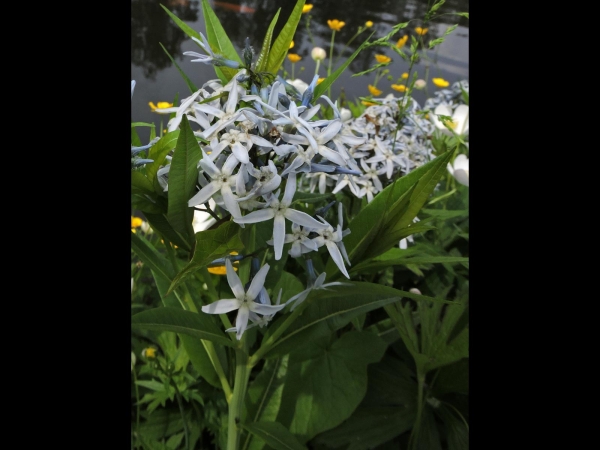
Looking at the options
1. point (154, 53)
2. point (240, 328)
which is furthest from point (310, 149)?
point (154, 53)

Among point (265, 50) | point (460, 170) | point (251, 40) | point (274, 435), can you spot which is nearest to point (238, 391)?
point (274, 435)

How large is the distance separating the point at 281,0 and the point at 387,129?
1514 mm

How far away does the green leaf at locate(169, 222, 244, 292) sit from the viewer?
504mm

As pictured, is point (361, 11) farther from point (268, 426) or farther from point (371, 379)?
point (268, 426)

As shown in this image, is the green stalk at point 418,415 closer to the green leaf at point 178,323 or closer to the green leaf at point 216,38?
the green leaf at point 178,323

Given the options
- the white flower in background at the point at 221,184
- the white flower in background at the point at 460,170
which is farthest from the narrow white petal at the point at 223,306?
the white flower in background at the point at 460,170

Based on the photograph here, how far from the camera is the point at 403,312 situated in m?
0.85

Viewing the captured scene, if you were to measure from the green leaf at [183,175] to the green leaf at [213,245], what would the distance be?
37 millimetres

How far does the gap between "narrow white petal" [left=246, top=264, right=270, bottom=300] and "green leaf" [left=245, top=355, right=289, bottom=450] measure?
35 centimetres

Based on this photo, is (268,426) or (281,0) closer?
(268,426)

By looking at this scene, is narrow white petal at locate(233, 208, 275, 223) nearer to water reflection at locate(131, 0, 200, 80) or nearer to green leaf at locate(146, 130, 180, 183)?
green leaf at locate(146, 130, 180, 183)

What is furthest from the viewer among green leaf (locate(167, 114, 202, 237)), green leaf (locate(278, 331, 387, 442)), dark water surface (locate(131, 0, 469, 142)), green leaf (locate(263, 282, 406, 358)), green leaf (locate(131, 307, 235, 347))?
dark water surface (locate(131, 0, 469, 142))

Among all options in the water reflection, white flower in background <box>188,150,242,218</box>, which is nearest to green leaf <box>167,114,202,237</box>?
white flower in background <box>188,150,242,218</box>

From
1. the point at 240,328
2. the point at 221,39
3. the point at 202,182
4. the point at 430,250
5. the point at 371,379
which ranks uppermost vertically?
the point at 221,39
